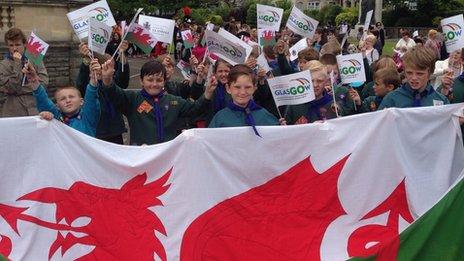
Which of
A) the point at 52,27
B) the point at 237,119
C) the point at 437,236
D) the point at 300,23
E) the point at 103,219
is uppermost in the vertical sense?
the point at 300,23

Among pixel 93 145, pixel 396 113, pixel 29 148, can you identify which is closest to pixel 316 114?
pixel 396 113

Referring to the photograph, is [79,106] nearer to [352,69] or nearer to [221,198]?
[221,198]

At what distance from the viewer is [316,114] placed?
5086 millimetres

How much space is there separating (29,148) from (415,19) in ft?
191

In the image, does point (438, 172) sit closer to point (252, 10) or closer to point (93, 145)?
point (93, 145)

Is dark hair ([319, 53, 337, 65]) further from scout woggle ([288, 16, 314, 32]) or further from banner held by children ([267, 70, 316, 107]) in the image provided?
banner held by children ([267, 70, 316, 107])

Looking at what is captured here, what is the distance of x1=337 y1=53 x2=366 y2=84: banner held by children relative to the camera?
5.64m

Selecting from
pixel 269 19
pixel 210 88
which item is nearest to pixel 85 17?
pixel 210 88

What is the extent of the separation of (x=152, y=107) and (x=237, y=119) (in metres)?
0.85

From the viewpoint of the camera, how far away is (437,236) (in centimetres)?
386

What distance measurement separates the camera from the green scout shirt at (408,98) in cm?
470

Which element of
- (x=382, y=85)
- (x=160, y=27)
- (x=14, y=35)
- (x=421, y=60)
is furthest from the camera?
(x=14, y=35)

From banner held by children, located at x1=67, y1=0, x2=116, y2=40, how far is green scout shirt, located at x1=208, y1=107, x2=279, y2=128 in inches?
62.4

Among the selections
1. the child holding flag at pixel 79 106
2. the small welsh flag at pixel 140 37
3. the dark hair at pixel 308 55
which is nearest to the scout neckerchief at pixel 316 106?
the small welsh flag at pixel 140 37
